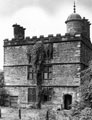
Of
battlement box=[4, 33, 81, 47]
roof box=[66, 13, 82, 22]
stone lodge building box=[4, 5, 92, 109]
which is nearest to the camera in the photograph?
stone lodge building box=[4, 5, 92, 109]

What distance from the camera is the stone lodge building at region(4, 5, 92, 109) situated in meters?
20.6

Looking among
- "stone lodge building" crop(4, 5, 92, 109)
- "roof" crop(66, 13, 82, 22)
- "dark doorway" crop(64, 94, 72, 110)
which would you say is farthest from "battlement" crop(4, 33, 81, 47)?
"dark doorway" crop(64, 94, 72, 110)

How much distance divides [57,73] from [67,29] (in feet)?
16.1

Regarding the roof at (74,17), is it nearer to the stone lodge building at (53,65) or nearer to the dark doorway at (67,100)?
the stone lodge building at (53,65)

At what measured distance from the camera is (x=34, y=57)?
21719mm

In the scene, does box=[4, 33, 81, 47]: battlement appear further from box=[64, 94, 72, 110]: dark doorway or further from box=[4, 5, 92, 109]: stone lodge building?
box=[64, 94, 72, 110]: dark doorway

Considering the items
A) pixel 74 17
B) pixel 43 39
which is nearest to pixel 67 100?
pixel 43 39

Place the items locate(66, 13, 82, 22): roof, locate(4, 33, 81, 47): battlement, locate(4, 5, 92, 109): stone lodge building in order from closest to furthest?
locate(4, 5, 92, 109): stone lodge building < locate(4, 33, 81, 47): battlement < locate(66, 13, 82, 22): roof

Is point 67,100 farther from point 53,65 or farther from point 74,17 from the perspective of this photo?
point 74,17

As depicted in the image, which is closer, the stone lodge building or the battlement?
the stone lodge building

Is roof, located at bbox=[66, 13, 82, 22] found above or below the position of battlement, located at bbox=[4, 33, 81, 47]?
above

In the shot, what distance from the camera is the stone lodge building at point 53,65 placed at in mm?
20578

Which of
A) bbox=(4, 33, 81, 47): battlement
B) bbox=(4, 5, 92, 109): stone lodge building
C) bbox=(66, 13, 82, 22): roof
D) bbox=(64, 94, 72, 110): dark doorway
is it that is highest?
bbox=(66, 13, 82, 22): roof

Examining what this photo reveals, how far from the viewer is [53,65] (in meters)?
21.3
